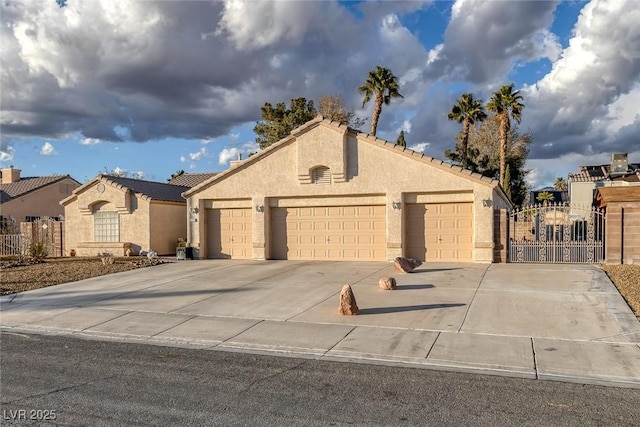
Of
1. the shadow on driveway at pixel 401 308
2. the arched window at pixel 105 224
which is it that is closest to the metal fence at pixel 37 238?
the arched window at pixel 105 224

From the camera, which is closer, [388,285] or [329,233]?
[388,285]

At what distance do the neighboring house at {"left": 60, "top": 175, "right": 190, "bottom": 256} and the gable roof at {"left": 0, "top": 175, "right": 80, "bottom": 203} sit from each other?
18301 millimetres

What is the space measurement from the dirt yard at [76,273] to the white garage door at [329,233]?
5.08 meters

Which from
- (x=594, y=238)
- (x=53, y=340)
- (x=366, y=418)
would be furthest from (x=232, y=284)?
(x=594, y=238)

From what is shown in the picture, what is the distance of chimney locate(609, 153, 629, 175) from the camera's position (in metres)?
37.4

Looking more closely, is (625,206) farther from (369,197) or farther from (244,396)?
(244,396)

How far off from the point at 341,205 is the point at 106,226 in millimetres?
11769

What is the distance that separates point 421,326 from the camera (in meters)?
9.18

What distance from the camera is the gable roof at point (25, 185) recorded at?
3950 centimetres

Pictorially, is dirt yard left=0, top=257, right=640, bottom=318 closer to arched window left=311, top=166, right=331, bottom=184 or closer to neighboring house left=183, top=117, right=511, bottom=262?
neighboring house left=183, top=117, right=511, bottom=262

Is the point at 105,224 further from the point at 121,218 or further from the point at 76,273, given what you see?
the point at 76,273

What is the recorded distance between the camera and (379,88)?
36219mm

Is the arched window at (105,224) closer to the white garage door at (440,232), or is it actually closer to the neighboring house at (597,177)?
the white garage door at (440,232)

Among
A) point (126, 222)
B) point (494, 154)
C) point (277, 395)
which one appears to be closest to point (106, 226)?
point (126, 222)
